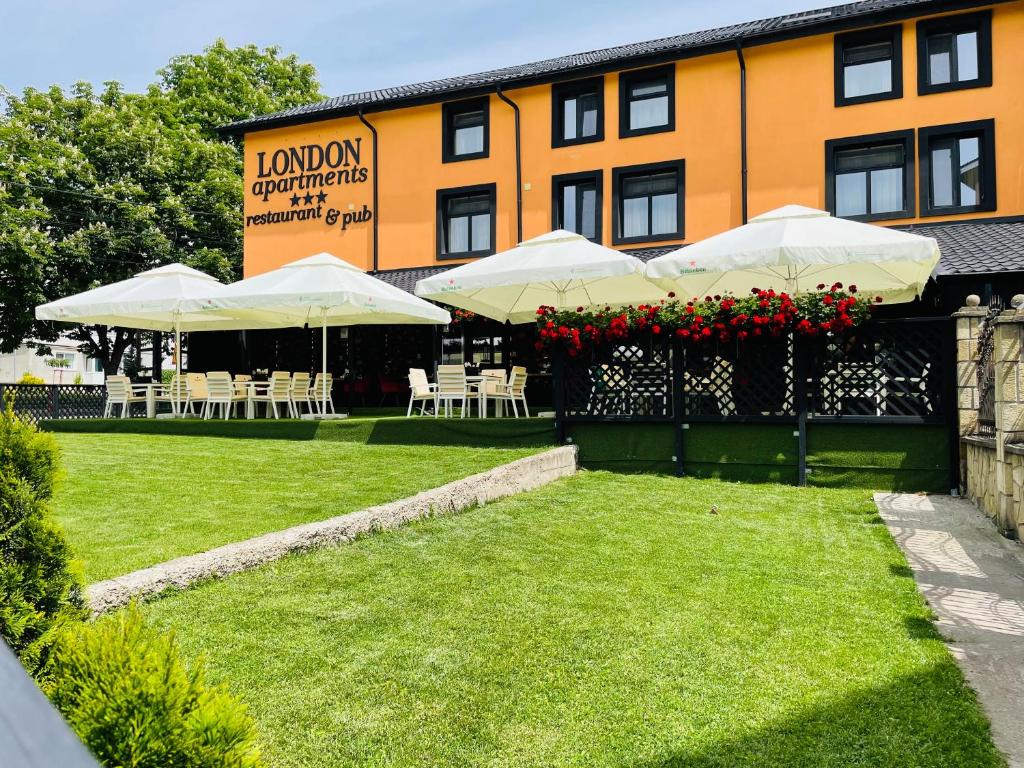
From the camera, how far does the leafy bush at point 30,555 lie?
2.10 m

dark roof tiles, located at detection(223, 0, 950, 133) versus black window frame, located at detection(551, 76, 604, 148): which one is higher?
dark roof tiles, located at detection(223, 0, 950, 133)

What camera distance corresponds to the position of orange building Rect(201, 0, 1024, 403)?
14000 mm

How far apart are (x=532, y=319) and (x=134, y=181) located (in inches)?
752

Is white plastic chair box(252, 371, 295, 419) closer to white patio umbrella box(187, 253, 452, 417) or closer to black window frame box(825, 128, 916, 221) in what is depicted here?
white patio umbrella box(187, 253, 452, 417)

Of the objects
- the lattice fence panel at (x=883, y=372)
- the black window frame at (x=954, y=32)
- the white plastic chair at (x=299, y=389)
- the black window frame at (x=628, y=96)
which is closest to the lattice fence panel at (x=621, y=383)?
the lattice fence panel at (x=883, y=372)

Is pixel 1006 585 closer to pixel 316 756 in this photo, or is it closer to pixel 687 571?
pixel 687 571

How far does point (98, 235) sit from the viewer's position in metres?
24.0

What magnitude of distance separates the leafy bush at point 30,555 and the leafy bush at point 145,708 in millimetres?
387

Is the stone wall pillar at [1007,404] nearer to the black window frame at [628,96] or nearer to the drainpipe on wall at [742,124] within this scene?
A: the drainpipe on wall at [742,124]

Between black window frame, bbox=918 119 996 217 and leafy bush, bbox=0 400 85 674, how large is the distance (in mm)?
15629

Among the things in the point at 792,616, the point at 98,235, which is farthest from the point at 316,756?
the point at 98,235

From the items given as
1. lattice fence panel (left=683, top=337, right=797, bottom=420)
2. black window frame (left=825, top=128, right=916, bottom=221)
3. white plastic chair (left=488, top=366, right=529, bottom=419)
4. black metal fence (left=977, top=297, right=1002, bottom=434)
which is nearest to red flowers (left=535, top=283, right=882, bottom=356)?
lattice fence panel (left=683, top=337, right=797, bottom=420)

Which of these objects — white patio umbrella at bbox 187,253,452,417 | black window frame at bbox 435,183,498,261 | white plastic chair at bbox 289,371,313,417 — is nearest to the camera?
white patio umbrella at bbox 187,253,452,417

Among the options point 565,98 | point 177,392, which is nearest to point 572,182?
point 565,98
